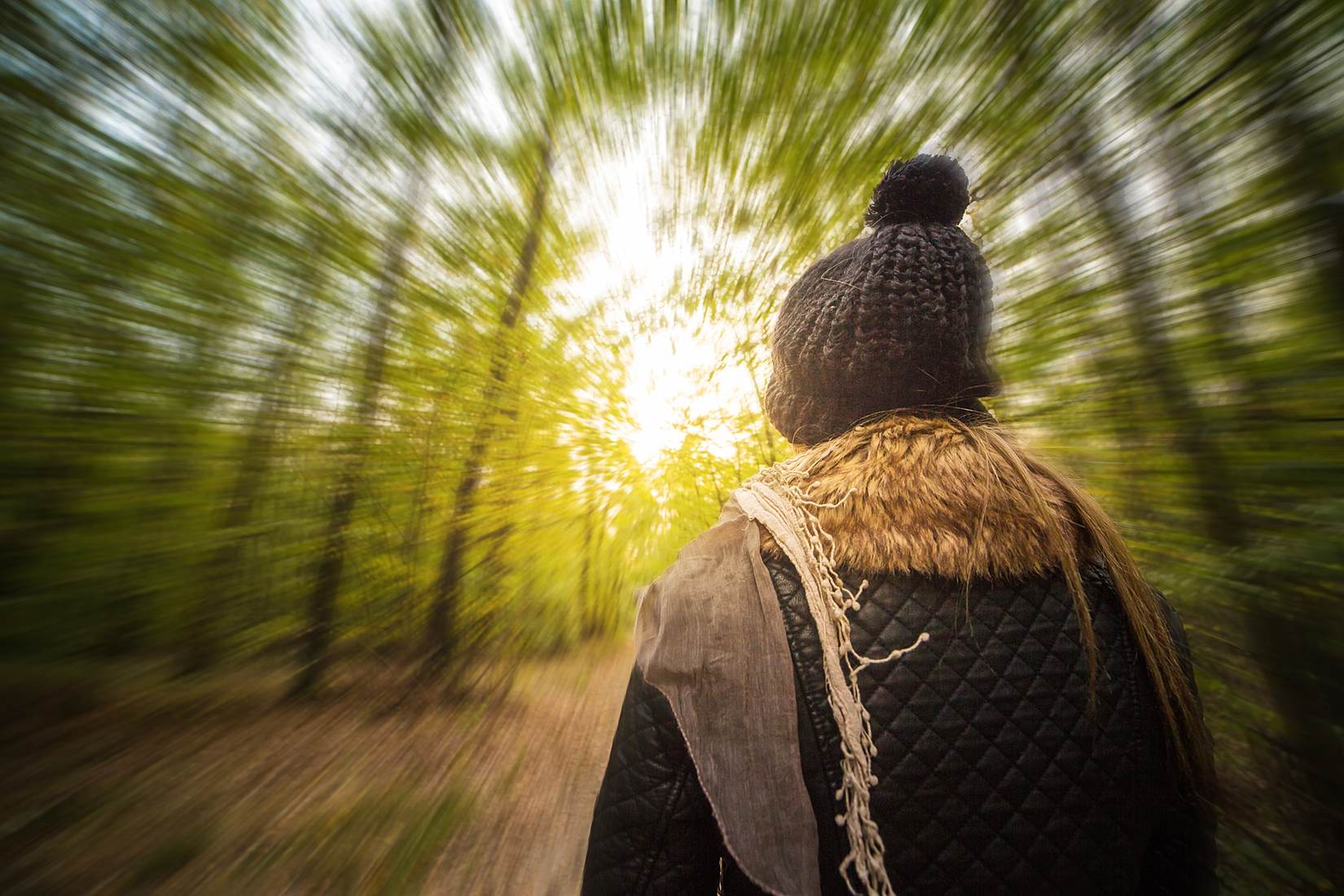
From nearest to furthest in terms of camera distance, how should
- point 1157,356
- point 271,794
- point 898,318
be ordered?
point 898,318 → point 1157,356 → point 271,794

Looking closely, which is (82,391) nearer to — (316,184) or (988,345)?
(316,184)

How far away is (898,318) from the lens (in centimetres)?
79

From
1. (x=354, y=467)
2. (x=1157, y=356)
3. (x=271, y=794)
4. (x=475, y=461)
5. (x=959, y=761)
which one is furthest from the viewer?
(x=475, y=461)

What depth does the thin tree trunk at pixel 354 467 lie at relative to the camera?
1.77 meters

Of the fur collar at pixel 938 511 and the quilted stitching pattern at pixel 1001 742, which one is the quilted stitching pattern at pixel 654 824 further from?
the fur collar at pixel 938 511

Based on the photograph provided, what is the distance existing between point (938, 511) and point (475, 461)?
7.06ft

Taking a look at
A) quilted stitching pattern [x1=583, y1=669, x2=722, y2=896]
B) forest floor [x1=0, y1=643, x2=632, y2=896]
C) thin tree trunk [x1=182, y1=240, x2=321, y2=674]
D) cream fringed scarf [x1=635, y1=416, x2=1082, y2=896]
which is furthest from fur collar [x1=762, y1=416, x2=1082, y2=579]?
forest floor [x1=0, y1=643, x2=632, y2=896]

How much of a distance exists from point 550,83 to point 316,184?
1072mm

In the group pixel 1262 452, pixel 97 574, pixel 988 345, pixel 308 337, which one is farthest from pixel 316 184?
pixel 1262 452

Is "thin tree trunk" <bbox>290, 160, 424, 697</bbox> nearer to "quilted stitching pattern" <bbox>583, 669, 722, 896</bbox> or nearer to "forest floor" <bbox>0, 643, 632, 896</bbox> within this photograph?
"forest floor" <bbox>0, 643, 632, 896</bbox>

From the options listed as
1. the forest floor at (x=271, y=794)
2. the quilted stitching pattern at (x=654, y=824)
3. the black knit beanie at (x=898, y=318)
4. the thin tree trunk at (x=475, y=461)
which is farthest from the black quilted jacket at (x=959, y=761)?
the thin tree trunk at (x=475, y=461)

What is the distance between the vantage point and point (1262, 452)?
0.76 metres

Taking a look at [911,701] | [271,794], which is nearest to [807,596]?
[911,701]

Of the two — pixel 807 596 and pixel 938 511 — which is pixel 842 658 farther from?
pixel 938 511
